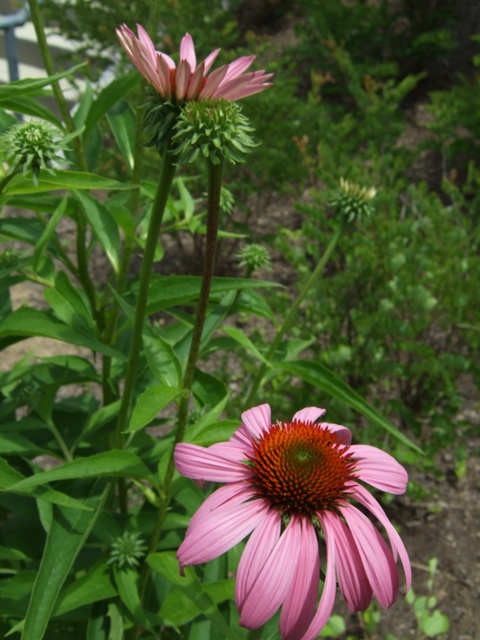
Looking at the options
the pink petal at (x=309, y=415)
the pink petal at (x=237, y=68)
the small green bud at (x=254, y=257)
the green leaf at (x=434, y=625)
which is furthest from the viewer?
the green leaf at (x=434, y=625)

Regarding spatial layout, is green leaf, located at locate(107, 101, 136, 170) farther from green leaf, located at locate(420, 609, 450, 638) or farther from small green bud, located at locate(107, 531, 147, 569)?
green leaf, located at locate(420, 609, 450, 638)

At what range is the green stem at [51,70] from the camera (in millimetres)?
970

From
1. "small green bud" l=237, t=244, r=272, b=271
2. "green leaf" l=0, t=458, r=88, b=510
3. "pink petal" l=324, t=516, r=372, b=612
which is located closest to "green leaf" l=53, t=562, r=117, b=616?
"green leaf" l=0, t=458, r=88, b=510

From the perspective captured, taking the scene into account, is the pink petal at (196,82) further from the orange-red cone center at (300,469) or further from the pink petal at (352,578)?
the pink petal at (352,578)

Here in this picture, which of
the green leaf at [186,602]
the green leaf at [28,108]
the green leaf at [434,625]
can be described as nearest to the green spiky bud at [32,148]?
the green leaf at [28,108]

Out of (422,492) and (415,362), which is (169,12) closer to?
(415,362)

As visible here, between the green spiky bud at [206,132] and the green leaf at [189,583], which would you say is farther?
the green leaf at [189,583]

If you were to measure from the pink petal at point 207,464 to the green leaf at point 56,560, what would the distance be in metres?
0.27

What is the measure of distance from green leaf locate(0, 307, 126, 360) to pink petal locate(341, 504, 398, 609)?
41 centimetres

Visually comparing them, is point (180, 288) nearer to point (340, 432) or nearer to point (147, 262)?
point (147, 262)

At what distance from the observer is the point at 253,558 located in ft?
2.12

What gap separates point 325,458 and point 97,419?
450 millimetres

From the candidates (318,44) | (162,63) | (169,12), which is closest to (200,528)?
(162,63)

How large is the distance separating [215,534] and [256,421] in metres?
0.17
